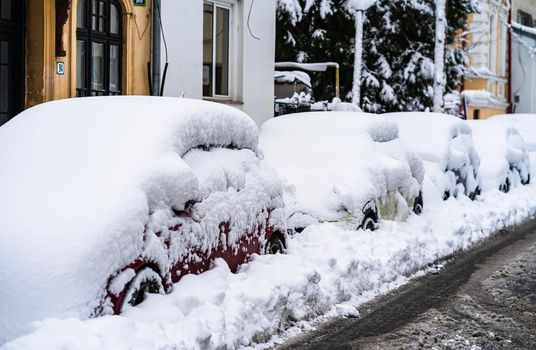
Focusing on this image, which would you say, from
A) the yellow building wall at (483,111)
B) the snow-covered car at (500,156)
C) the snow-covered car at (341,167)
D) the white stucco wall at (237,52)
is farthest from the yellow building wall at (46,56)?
the yellow building wall at (483,111)

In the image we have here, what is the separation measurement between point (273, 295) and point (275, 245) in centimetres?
151

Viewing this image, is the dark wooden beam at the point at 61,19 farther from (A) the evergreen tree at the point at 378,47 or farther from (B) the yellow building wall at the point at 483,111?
(B) the yellow building wall at the point at 483,111

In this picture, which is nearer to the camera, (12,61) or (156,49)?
(12,61)

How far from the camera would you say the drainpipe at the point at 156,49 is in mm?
13312

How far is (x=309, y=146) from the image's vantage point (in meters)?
10.4

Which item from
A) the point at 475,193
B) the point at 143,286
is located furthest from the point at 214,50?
the point at 143,286

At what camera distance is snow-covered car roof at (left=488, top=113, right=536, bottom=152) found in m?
21.6

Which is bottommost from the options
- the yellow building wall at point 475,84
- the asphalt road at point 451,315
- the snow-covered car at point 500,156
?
the asphalt road at point 451,315

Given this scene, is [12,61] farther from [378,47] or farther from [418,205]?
[378,47]

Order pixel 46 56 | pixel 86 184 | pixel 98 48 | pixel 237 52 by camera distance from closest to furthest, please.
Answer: pixel 86 184 → pixel 46 56 → pixel 98 48 → pixel 237 52

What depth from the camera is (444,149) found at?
14.1m

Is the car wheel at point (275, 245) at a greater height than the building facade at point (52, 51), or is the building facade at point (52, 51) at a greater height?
the building facade at point (52, 51)

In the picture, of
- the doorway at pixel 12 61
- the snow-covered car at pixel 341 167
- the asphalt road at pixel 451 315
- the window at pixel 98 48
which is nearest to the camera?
the asphalt road at pixel 451 315

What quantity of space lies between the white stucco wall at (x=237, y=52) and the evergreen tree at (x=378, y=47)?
7.69m
